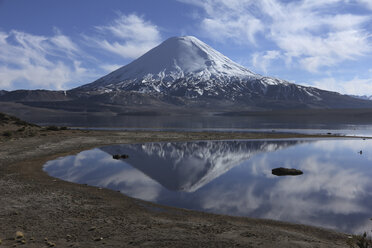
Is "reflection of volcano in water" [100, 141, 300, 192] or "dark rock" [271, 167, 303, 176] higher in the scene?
"dark rock" [271, 167, 303, 176]

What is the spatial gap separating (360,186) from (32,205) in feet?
69.8

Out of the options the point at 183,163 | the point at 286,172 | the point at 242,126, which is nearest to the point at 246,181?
the point at 286,172

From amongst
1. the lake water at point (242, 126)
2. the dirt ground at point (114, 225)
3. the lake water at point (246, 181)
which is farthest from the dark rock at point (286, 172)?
the lake water at point (242, 126)

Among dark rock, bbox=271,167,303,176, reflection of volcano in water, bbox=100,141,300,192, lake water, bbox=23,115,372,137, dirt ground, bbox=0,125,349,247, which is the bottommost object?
lake water, bbox=23,115,372,137

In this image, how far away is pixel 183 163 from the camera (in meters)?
33.8

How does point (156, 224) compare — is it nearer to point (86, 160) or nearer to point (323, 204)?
point (323, 204)

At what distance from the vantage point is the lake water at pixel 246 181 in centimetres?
1731

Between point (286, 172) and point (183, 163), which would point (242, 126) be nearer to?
point (183, 163)

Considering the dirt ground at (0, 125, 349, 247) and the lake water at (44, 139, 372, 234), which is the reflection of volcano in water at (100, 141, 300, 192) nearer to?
the lake water at (44, 139, 372, 234)

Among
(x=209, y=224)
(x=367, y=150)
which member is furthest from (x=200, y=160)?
(x=367, y=150)

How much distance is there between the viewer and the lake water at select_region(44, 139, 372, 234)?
56.8 feet

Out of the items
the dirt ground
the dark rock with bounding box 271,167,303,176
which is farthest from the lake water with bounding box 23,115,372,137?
the dirt ground

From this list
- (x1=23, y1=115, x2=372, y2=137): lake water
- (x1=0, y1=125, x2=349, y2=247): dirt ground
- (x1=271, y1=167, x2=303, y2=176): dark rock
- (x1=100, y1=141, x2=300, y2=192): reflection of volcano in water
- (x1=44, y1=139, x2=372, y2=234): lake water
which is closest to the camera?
(x1=0, y1=125, x2=349, y2=247): dirt ground

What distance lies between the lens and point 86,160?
114ft
